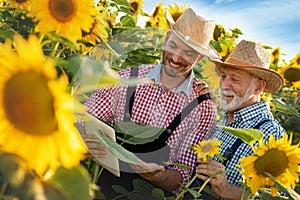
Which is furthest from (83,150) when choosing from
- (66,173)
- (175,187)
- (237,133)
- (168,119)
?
(168,119)

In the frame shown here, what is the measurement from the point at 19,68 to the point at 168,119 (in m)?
1.36

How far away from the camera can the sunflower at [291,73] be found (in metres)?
3.79

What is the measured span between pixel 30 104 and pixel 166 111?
1390 millimetres

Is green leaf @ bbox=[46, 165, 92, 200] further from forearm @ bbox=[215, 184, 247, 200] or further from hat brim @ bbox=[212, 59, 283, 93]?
hat brim @ bbox=[212, 59, 283, 93]

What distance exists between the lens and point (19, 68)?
47 centimetres

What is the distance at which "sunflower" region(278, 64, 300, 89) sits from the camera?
12.4ft

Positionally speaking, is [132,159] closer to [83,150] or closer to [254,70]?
[83,150]

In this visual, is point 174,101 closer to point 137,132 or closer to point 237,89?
point 237,89

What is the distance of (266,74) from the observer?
7.11 ft

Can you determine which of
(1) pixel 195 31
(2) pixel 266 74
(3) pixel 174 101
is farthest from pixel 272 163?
(2) pixel 266 74

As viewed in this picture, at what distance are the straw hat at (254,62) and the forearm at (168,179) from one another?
0.62 m

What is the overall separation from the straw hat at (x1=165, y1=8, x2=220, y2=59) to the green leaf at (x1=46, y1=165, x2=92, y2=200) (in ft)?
4.64

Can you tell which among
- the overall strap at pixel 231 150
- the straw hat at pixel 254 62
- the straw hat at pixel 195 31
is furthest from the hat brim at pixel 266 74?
the overall strap at pixel 231 150

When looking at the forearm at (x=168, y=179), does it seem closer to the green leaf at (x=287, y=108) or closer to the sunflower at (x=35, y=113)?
the green leaf at (x=287, y=108)
